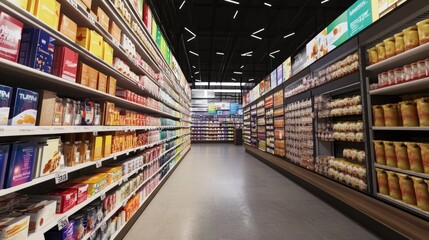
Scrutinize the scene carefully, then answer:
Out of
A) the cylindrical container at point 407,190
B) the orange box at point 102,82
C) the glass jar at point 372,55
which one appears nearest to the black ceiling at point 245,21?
the orange box at point 102,82

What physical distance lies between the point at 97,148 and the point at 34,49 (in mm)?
1029

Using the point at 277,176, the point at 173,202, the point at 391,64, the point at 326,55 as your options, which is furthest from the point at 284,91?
the point at 173,202

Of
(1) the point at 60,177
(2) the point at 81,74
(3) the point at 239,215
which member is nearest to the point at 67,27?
(2) the point at 81,74

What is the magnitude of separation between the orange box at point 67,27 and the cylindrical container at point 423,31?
350cm

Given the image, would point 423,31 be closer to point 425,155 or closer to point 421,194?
point 425,155

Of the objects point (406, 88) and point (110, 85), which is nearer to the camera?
point (110, 85)

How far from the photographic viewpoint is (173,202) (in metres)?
3.55

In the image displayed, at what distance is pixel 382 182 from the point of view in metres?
2.61

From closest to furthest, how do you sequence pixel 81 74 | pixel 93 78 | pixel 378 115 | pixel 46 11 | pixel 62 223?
pixel 46 11 → pixel 62 223 → pixel 81 74 → pixel 93 78 → pixel 378 115

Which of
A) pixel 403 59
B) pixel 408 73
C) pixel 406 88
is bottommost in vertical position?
pixel 406 88

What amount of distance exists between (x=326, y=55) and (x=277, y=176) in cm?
341

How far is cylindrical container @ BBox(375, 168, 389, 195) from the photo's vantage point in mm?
2572

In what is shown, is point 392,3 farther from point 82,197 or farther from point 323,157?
point 82,197

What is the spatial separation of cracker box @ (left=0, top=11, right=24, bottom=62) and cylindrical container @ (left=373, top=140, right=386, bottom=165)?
385 centimetres
